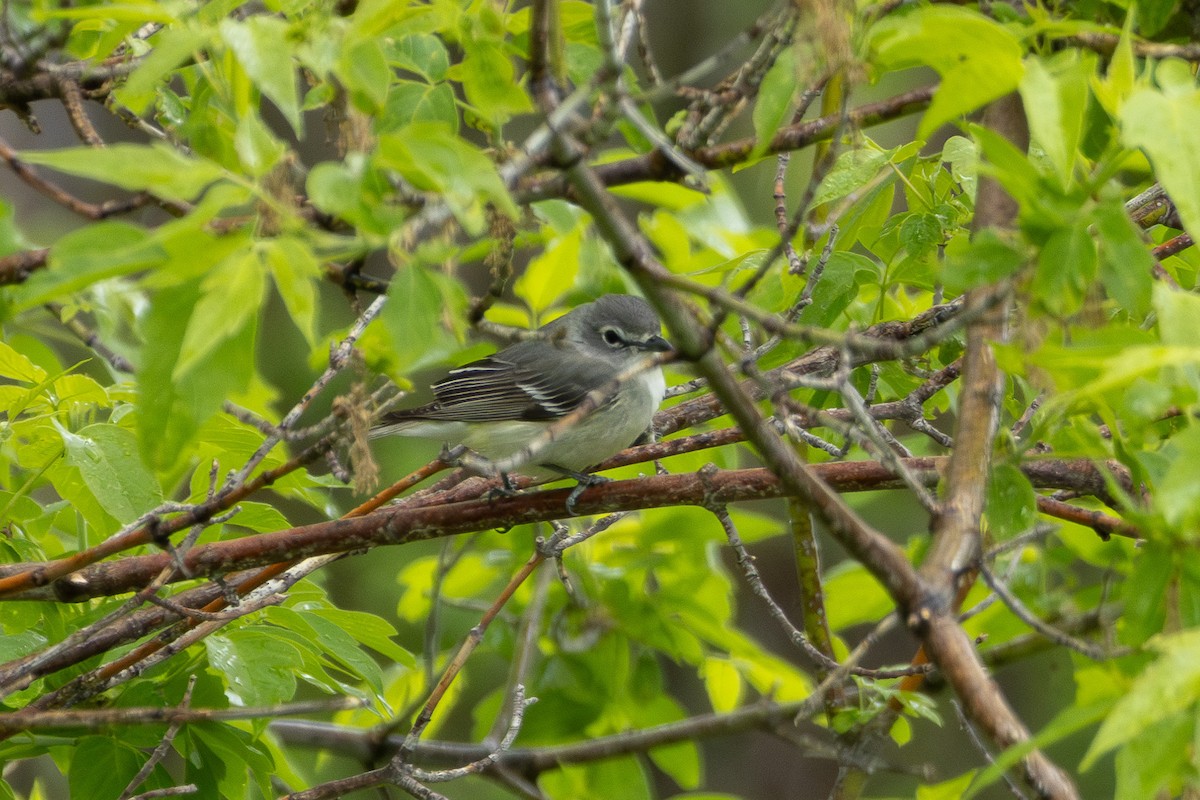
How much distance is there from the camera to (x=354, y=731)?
3.70m

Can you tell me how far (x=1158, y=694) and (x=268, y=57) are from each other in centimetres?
140

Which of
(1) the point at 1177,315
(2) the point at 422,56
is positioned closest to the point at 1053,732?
(1) the point at 1177,315

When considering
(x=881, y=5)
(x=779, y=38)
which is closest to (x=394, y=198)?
(x=779, y=38)

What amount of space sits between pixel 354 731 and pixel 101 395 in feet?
5.34

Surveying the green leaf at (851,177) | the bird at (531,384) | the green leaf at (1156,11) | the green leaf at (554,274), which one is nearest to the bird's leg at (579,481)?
the bird at (531,384)

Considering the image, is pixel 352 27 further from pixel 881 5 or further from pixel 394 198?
pixel 881 5

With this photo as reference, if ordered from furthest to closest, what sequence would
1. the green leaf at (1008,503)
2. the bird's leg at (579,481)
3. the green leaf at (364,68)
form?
the bird's leg at (579,481), the green leaf at (1008,503), the green leaf at (364,68)

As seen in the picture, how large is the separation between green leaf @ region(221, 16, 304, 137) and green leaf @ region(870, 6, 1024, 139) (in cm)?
84

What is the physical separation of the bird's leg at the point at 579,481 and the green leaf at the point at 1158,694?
1.66m

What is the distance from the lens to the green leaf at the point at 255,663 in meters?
2.29

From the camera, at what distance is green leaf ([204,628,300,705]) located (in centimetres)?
229

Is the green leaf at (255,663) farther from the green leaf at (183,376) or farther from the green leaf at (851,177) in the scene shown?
the green leaf at (851,177)

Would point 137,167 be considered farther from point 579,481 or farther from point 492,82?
point 579,481

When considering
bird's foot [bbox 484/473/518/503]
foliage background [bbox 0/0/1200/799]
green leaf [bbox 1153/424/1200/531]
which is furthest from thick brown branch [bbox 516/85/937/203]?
bird's foot [bbox 484/473/518/503]
